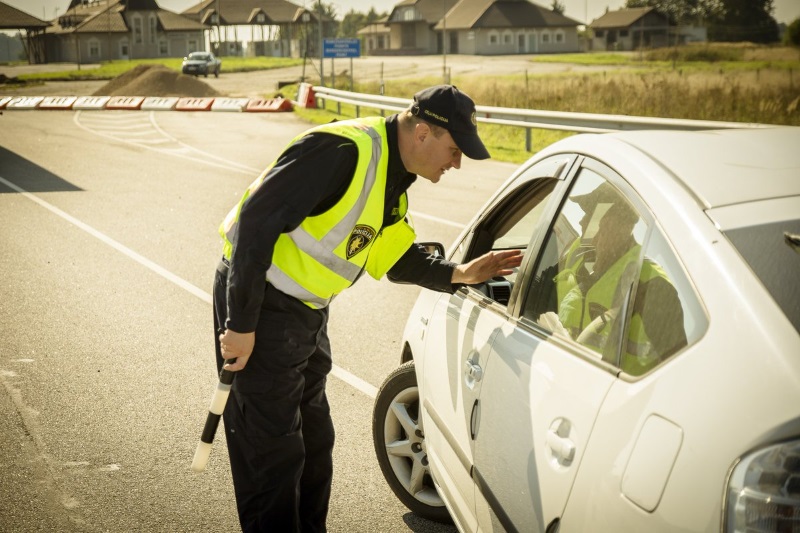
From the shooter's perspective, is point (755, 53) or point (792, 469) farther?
point (755, 53)

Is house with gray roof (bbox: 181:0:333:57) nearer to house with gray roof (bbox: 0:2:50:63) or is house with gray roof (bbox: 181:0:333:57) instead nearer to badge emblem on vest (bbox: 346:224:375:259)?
house with gray roof (bbox: 0:2:50:63)

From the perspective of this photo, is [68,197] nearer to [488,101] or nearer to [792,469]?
[792,469]

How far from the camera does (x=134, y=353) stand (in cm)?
671

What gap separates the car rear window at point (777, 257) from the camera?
6.66ft

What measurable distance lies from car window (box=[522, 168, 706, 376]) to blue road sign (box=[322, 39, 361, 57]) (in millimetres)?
34130

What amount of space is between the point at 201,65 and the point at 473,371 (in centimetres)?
6806

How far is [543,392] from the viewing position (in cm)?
260

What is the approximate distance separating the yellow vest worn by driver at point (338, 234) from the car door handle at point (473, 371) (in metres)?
0.56

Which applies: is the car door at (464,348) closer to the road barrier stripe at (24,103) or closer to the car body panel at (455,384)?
the car body panel at (455,384)

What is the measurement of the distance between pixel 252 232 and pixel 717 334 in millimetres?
1620

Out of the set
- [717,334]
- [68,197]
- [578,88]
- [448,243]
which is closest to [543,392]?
[717,334]

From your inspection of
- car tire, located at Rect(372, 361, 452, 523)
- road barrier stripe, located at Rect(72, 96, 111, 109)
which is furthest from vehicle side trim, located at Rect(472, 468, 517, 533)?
road barrier stripe, located at Rect(72, 96, 111, 109)

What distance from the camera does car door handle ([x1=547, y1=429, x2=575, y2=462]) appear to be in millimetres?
2375

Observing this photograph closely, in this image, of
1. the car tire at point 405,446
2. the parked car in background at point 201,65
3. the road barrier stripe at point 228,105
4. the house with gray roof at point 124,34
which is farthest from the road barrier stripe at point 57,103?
the house with gray roof at point 124,34
